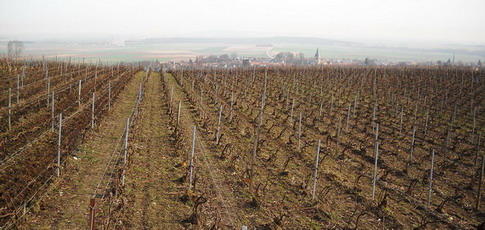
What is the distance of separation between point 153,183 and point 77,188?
1.60 meters

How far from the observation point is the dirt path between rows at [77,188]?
20.3 feet

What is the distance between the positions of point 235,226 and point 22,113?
436 inches

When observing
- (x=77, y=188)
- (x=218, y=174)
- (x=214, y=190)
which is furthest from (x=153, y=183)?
(x=218, y=174)

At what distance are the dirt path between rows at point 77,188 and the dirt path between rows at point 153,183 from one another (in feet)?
2.44

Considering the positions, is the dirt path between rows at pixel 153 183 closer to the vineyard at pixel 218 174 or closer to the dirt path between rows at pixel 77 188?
the vineyard at pixel 218 174

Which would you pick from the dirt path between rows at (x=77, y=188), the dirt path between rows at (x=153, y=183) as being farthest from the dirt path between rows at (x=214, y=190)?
the dirt path between rows at (x=77, y=188)

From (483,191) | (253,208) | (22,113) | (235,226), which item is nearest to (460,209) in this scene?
(483,191)

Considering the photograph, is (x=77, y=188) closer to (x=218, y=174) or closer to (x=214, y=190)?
(x=214, y=190)

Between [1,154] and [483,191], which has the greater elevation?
[1,154]

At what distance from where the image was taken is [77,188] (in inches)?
303

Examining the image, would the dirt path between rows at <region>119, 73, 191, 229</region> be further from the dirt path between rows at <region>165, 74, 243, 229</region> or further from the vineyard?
the dirt path between rows at <region>165, 74, 243, 229</region>

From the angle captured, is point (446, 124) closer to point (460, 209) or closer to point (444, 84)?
point (460, 209)

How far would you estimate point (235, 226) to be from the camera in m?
6.66

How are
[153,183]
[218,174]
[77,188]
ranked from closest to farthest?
1. [77,188]
2. [153,183]
3. [218,174]
